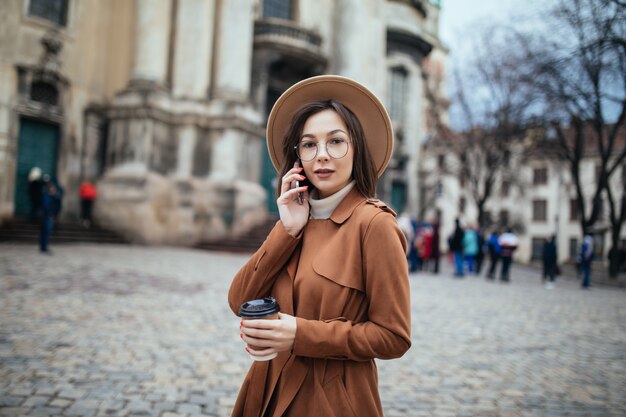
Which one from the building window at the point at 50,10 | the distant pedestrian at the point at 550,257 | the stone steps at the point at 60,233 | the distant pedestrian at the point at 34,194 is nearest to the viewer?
the stone steps at the point at 60,233

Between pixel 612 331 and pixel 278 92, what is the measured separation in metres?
18.4

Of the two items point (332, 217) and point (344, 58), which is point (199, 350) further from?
point (344, 58)

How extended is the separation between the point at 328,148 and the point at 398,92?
27613mm

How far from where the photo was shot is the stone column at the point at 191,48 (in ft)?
56.0

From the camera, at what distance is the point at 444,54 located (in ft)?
201

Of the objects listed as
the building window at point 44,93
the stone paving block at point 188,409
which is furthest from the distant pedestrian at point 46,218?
the stone paving block at point 188,409

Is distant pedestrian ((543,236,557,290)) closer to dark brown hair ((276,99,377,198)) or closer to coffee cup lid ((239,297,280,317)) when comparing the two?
dark brown hair ((276,99,377,198))

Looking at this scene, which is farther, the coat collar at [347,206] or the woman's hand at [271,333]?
the coat collar at [347,206]

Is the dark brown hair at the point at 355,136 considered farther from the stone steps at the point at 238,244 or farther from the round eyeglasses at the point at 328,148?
the stone steps at the point at 238,244

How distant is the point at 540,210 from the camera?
52.0 metres

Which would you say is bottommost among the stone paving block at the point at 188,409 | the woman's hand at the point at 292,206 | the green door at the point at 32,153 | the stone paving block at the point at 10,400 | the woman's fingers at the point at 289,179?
the stone paving block at the point at 188,409

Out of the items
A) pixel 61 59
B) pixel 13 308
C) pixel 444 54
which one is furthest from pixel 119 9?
pixel 444 54

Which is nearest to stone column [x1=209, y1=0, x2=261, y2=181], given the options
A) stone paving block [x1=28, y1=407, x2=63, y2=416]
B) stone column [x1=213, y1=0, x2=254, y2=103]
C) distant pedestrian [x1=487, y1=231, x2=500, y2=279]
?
stone column [x1=213, y1=0, x2=254, y2=103]

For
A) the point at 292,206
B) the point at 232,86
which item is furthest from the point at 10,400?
the point at 232,86
